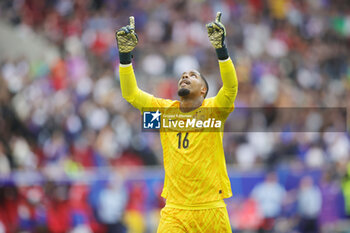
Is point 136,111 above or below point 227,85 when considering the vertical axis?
above

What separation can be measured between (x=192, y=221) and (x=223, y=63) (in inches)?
63.5

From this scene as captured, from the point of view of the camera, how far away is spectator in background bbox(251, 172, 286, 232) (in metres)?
13.5

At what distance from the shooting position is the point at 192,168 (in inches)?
263

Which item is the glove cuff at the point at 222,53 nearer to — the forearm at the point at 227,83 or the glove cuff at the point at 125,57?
the forearm at the point at 227,83

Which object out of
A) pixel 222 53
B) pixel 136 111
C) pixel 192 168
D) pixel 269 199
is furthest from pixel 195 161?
pixel 136 111

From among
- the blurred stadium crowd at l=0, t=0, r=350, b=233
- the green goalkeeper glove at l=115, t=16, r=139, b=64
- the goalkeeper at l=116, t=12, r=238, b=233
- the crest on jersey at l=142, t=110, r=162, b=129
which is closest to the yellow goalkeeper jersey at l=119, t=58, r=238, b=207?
the goalkeeper at l=116, t=12, r=238, b=233

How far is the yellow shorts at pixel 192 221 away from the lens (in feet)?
21.6

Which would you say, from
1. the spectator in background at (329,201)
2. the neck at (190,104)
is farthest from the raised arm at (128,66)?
the spectator in background at (329,201)

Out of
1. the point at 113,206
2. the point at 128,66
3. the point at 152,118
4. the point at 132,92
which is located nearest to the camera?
the point at 128,66

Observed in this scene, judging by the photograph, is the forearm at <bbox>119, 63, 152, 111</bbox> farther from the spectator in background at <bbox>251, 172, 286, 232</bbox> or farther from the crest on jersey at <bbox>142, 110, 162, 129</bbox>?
the spectator in background at <bbox>251, 172, 286, 232</bbox>

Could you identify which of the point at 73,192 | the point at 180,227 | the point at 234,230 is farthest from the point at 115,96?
the point at 180,227

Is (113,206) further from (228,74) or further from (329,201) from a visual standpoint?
(228,74)

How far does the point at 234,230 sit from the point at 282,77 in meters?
6.03

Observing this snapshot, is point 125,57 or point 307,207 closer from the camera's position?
point 125,57
